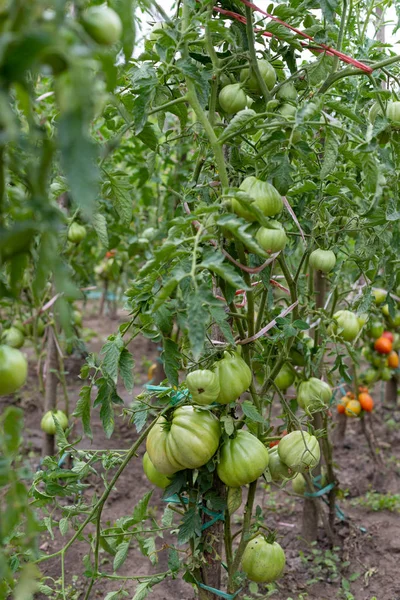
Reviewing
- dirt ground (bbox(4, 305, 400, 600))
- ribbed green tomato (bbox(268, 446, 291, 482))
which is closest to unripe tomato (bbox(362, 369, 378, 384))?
dirt ground (bbox(4, 305, 400, 600))

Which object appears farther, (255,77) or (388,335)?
(388,335)

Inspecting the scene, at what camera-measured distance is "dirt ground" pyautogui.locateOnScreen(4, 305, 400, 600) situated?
1.92 m

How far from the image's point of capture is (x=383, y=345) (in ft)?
10.4

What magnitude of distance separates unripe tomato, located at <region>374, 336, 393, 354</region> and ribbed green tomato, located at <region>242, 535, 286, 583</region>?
2.04 metres

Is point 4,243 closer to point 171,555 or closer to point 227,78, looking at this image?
point 227,78

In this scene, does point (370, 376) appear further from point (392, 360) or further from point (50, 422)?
point (50, 422)

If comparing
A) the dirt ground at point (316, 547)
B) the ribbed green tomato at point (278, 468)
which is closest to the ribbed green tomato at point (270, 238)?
the ribbed green tomato at point (278, 468)

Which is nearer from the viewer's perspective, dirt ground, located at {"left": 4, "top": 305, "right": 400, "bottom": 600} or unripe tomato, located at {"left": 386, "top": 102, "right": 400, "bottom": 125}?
unripe tomato, located at {"left": 386, "top": 102, "right": 400, "bottom": 125}

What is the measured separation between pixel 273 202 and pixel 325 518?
60.0 inches

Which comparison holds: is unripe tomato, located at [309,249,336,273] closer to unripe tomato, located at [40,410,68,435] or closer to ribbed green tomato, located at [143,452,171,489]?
ribbed green tomato, located at [143,452,171,489]

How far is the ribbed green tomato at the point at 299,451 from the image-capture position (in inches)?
49.7

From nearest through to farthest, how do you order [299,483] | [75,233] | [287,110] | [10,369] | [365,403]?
[10,369] < [287,110] < [299,483] < [75,233] < [365,403]

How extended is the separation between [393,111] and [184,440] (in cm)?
80

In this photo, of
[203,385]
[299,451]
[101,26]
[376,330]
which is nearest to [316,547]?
[299,451]
